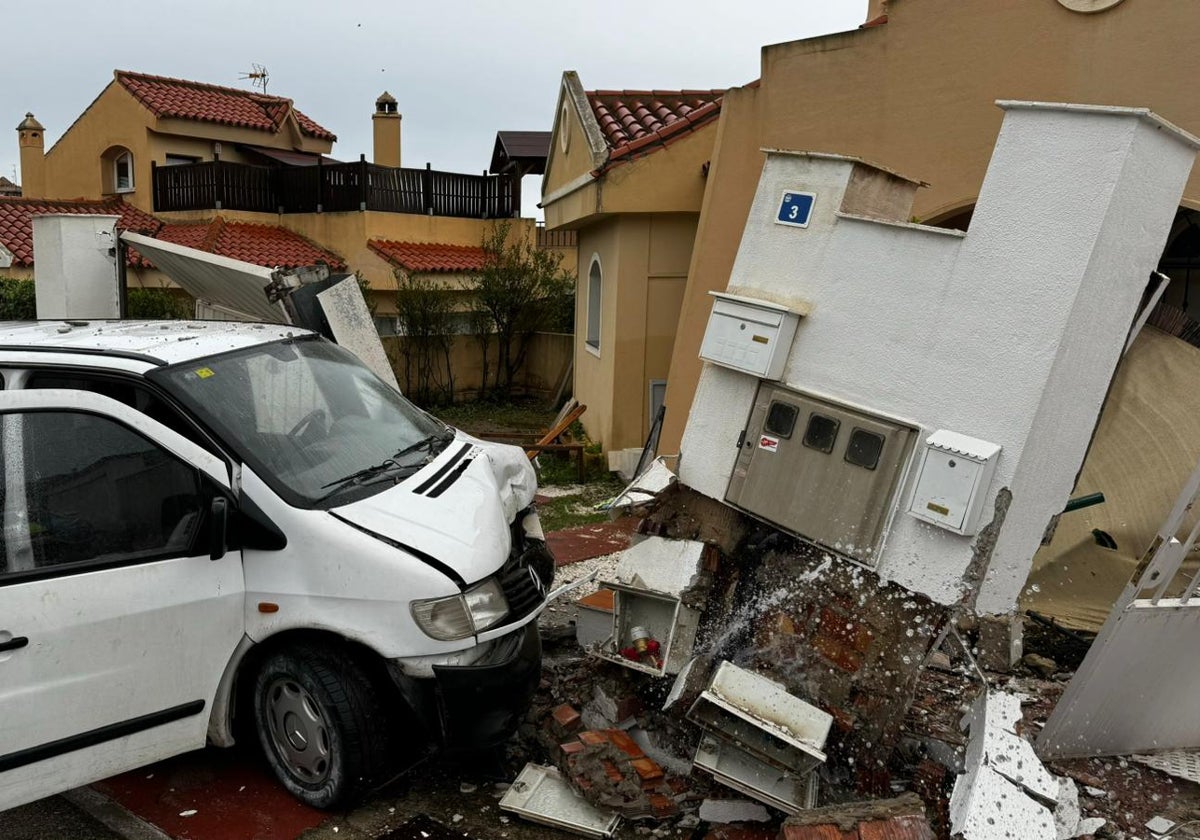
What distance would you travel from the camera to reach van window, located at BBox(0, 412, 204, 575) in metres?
3.82

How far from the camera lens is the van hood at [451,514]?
395 centimetres

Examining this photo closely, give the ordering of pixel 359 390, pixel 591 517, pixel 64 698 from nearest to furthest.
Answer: pixel 64 698 < pixel 359 390 < pixel 591 517

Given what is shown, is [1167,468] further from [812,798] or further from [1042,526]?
[812,798]

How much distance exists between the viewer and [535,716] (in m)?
4.73

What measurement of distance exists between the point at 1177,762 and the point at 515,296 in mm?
14392

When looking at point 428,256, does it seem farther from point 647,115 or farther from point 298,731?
point 298,731

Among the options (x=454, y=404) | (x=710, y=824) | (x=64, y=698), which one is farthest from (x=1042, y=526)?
(x=454, y=404)

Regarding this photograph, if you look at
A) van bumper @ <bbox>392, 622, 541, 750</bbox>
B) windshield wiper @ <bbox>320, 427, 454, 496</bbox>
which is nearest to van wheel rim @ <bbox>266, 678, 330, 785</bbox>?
van bumper @ <bbox>392, 622, 541, 750</bbox>

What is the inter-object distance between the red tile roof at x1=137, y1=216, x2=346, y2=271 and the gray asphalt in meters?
13.8

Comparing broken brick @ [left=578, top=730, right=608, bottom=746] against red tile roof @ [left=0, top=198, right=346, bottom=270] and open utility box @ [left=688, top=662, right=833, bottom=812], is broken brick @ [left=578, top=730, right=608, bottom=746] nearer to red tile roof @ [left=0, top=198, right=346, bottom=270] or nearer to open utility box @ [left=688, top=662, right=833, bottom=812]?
open utility box @ [left=688, top=662, right=833, bottom=812]

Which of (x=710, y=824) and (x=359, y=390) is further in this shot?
(x=359, y=390)

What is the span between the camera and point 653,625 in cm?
486

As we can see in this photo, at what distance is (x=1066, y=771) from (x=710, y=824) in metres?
1.71

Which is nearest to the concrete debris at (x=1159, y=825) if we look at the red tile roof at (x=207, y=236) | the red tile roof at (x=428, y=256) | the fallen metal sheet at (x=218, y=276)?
the fallen metal sheet at (x=218, y=276)
